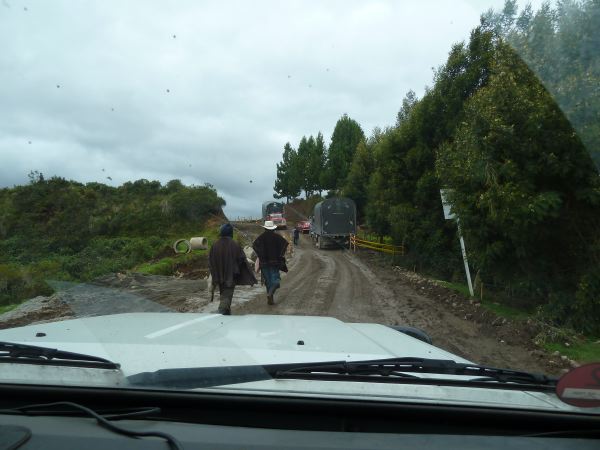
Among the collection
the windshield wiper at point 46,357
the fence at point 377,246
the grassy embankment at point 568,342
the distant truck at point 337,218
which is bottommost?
the grassy embankment at point 568,342

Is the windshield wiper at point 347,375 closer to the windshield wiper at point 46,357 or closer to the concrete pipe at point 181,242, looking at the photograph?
the windshield wiper at point 46,357

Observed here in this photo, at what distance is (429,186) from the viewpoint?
2027cm

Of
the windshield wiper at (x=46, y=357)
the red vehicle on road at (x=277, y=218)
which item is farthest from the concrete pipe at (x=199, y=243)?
the windshield wiper at (x=46, y=357)

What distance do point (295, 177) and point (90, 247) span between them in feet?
151

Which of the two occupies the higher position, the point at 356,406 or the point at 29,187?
the point at 29,187

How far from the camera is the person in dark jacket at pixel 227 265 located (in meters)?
8.73

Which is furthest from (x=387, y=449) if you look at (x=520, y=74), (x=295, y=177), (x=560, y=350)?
(x=295, y=177)

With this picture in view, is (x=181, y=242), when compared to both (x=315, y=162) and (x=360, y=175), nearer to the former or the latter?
(x=360, y=175)

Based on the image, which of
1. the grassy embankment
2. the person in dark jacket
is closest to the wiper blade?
the grassy embankment

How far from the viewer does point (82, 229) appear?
581 inches

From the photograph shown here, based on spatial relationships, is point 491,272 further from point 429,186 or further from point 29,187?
point 29,187

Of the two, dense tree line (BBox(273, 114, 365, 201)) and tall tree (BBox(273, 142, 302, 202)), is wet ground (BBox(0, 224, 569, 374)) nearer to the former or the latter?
dense tree line (BBox(273, 114, 365, 201))

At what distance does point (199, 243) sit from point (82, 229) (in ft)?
30.0

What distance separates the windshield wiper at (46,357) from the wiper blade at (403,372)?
34.1 inches
